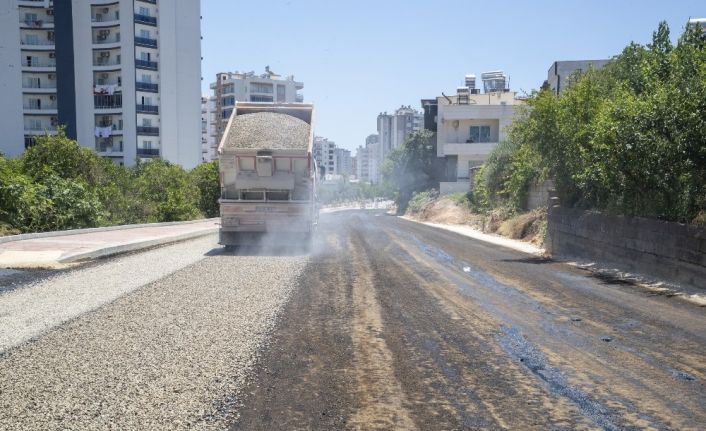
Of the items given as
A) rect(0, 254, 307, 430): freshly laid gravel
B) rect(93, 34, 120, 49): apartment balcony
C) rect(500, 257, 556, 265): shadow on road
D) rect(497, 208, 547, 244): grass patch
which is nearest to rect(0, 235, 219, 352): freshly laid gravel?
rect(0, 254, 307, 430): freshly laid gravel

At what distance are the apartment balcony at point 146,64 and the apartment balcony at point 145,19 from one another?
455 cm

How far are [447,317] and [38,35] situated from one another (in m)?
77.8

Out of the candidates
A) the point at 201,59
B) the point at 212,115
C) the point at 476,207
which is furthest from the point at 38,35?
the point at 212,115

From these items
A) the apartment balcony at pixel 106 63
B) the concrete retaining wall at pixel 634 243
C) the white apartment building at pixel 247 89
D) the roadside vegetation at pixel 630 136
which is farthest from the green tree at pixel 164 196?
the white apartment building at pixel 247 89

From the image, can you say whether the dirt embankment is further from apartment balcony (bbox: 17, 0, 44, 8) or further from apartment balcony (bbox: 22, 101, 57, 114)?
apartment balcony (bbox: 17, 0, 44, 8)

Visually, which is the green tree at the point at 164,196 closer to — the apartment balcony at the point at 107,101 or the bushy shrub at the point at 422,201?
the bushy shrub at the point at 422,201

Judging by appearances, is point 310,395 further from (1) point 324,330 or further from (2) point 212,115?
(2) point 212,115

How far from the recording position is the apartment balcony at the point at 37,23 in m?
69.6

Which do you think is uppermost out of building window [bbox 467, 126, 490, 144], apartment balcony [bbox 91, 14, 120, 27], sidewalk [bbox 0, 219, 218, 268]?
apartment balcony [bbox 91, 14, 120, 27]

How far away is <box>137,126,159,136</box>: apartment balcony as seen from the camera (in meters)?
68.4

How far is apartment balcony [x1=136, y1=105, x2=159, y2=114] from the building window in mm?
38848

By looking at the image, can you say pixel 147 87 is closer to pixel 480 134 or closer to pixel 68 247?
pixel 480 134

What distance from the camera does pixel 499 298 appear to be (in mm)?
9422

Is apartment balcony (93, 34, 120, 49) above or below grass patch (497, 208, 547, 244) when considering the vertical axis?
above
